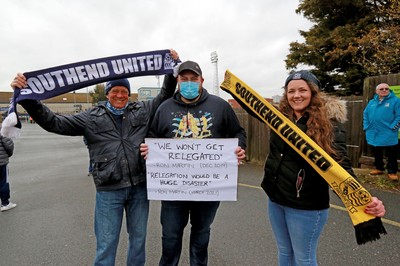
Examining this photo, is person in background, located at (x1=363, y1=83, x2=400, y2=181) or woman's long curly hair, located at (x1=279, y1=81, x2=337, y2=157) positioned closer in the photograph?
woman's long curly hair, located at (x1=279, y1=81, x2=337, y2=157)

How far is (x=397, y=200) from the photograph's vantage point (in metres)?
4.45

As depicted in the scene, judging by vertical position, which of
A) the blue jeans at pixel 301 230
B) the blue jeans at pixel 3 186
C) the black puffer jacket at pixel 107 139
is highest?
the black puffer jacket at pixel 107 139

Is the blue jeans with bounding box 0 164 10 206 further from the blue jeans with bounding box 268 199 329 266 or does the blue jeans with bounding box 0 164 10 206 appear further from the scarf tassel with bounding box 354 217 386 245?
the scarf tassel with bounding box 354 217 386 245

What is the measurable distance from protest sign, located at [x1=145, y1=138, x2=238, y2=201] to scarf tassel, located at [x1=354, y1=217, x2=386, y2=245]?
0.98 metres

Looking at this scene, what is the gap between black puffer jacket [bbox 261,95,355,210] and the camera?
1.84 m

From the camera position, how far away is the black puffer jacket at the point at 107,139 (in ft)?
7.27

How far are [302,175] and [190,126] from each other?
1.02 metres

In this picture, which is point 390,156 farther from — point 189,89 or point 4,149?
point 4,149

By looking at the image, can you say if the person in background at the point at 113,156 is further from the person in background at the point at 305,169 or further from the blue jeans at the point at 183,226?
the person in background at the point at 305,169

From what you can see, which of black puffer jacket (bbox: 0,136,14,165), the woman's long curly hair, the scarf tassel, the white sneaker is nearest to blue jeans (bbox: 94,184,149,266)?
the woman's long curly hair

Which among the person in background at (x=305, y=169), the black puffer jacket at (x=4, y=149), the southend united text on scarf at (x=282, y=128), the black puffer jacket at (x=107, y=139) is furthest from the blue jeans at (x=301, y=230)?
the black puffer jacket at (x=4, y=149)

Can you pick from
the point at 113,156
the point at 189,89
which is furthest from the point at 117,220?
the point at 189,89

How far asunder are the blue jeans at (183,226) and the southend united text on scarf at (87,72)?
1.31m

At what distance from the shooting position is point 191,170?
2393 millimetres
